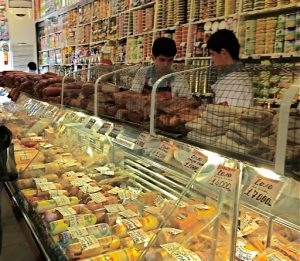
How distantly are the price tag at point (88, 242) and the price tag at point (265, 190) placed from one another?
2.17 ft

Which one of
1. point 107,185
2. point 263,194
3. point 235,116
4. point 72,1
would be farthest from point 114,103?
point 72,1

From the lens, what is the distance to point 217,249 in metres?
1.30

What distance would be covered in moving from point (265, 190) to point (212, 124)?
12.5 inches

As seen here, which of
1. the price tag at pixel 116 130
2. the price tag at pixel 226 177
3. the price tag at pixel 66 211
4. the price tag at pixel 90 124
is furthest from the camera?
the price tag at pixel 90 124

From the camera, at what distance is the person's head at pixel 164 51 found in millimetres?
2846

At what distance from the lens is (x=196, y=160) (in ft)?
4.29

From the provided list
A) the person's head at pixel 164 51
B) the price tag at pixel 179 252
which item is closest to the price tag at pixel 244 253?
the price tag at pixel 179 252

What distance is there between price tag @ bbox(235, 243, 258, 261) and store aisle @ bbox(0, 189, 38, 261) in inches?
36.0

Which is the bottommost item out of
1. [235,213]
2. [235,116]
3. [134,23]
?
[235,213]

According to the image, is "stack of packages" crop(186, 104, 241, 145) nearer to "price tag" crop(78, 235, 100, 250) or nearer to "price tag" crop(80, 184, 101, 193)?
"price tag" crop(78, 235, 100, 250)

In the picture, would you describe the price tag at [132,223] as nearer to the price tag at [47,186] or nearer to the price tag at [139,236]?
the price tag at [139,236]

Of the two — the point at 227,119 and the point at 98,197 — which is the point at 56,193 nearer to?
the point at 98,197

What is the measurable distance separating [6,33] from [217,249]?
8810 mm

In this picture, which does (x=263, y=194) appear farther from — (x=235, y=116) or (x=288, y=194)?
(x=235, y=116)
